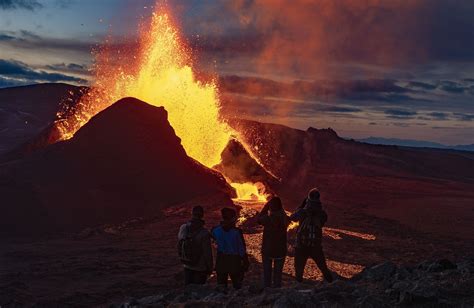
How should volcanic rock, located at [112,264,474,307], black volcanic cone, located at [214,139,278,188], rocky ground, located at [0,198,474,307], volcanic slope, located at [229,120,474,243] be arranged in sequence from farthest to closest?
black volcanic cone, located at [214,139,278,188]
volcanic slope, located at [229,120,474,243]
rocky ground, located at [0,198,474,307]
volcanic rock, located at [112,264,474,307]

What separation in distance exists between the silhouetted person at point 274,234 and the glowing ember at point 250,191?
20496 mm

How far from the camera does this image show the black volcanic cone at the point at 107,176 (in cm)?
2306

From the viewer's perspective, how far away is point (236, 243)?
28.9 feet

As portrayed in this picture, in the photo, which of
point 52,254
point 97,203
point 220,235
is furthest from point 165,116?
point 220,235

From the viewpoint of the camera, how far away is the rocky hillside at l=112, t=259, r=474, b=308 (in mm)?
7516

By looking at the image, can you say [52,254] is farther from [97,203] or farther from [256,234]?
[256,234]

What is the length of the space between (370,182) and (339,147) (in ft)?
83.4

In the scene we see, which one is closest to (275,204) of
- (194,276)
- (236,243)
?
(236,243)

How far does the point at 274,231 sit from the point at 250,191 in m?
22.7

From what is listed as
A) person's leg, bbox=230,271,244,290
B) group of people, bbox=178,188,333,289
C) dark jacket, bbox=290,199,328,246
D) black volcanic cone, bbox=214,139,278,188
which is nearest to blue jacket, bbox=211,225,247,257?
group of people, bbox=178,188,333,289

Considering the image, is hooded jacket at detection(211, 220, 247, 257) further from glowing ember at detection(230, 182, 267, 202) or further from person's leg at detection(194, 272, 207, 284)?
glowing ember at detection(230, 182, 267, 202)

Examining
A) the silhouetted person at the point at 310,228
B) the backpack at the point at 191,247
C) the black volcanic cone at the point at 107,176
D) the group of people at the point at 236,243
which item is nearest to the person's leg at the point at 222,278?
the group of people at the point at 236,243

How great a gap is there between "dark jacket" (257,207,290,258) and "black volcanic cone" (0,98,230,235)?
585 inches

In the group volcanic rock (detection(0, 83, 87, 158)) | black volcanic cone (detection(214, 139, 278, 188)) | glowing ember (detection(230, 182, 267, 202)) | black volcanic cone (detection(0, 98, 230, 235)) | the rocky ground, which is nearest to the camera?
the rocky ground
